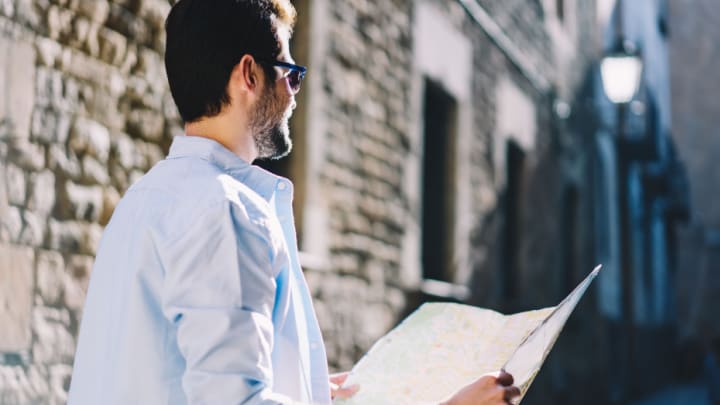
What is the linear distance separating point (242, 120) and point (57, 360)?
225 cm

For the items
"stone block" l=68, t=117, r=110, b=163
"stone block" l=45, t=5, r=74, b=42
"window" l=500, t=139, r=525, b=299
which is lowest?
"window" l=500, t=139, r=525, b=299

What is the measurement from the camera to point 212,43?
5.38 feet

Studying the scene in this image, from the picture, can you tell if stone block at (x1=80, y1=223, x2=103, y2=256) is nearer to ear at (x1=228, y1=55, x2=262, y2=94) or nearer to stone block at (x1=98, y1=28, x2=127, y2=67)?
stone block at (x1=98, y1=28, x2=127, y2=67)

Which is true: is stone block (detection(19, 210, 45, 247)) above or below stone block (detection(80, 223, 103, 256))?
above

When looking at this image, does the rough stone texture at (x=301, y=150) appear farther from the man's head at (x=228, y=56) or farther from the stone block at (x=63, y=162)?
the man's head at (x=228, y=56)

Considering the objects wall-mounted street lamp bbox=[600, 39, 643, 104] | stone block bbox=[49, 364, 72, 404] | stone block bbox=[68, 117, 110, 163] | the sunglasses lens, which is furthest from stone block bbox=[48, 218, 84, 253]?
wall-mounted street lamp bbox=[600, 39, 643, 104]

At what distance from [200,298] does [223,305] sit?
37 millimetres

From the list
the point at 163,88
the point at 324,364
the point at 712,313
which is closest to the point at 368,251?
the point at 163,88

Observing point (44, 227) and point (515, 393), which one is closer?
point (515, 393)

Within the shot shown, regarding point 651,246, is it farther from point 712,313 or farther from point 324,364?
point 324,364

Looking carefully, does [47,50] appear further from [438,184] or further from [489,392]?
[438,184]

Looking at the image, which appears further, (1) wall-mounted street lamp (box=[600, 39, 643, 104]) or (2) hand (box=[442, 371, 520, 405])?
(1) wall-mounted street lamp (box=[600, 39, 643, 104])

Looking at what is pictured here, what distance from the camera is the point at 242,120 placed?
1.73 metres

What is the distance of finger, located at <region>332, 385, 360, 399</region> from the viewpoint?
6.19ft
